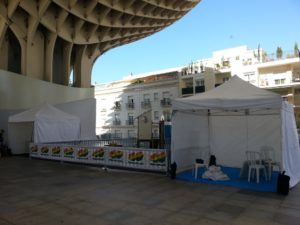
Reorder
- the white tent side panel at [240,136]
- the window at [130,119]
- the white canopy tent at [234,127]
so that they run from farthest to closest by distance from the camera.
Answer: the window at [130,119] < the white tent side panel at [240,136] < the white canopy tent at [234,127]

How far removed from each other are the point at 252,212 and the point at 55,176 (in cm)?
656

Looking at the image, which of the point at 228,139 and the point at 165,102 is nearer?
the point at 228,139

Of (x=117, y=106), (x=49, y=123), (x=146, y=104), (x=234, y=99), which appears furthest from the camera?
(x=117, y=106)

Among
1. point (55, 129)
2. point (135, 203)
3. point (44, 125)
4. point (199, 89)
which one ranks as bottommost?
point (135, 203)

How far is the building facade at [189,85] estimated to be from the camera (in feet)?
106

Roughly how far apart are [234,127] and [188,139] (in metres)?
2.02

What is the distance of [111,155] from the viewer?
10422 millimetres

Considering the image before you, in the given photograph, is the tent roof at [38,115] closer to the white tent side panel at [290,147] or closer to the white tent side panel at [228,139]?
the white tent side panel at [228,139]

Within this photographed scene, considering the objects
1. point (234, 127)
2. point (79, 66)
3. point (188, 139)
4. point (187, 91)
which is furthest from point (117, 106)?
point (188, 139)

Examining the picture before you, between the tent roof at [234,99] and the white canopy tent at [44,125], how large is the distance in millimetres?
9525

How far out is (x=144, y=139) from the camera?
1322 cm

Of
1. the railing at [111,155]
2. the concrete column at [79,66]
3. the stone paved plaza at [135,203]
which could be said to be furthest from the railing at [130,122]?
the stone paved plaza at [135,203]

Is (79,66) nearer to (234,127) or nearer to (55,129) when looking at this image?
(55,129)

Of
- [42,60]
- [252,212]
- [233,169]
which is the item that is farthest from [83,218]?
[42,60]
